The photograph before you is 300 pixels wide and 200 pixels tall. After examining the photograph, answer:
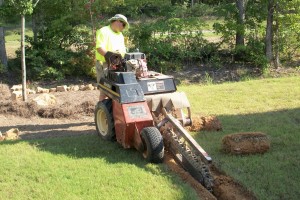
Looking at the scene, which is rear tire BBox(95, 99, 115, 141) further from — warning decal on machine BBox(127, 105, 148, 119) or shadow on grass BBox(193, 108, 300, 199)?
shadow on grass BBox(193, 108, 300, 199)

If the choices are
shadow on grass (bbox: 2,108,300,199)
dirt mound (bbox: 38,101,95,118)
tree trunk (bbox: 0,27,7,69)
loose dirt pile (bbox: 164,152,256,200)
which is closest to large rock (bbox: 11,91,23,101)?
dirt mound (bbox: 38,101,95,118)

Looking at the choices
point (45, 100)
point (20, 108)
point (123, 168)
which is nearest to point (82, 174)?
point (123, 168)

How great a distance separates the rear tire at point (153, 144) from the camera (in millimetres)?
5426

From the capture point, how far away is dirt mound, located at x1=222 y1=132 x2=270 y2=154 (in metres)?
5.86

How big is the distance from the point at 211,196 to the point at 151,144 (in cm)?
109

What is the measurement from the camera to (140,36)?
14219 mm

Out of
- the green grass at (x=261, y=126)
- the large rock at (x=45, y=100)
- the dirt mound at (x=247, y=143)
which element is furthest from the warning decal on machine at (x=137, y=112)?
the large rock at (x=45, y=100)

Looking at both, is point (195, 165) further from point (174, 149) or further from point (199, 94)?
point (199, 94)

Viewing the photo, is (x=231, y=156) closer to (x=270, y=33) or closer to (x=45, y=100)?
(x=45, y=100)

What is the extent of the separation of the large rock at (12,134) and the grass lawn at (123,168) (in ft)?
1.45

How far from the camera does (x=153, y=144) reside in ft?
17.8

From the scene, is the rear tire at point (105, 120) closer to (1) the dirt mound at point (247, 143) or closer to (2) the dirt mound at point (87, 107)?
(1) the dirt mound at point (247, 143)

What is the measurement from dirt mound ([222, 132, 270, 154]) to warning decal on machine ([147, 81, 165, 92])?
3.81ft

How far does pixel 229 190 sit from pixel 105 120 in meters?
2.46
